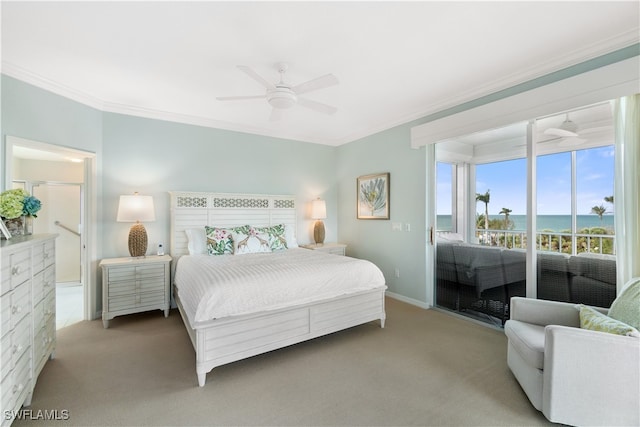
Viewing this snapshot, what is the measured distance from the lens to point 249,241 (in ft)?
12.9

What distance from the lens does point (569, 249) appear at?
2.78 meters

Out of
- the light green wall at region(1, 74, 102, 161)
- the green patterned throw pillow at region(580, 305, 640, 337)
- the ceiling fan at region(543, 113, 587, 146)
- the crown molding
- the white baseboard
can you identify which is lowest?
the white baseboard

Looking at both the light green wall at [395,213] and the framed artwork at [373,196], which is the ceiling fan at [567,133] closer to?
the light green wall at [395,213]

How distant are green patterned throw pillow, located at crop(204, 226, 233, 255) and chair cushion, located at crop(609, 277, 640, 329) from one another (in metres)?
3.87

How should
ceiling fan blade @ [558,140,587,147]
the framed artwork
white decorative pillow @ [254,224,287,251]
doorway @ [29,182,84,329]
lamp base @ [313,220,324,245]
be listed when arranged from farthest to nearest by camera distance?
doorway @ [29,182,84,329] < lamp base @ [313,220,324,245] < the framed artwork < white decorative pillow @ [254,224,287,251] < ceiling fan blade @ [558,140,587,147]

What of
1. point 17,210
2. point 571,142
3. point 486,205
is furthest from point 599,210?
point 17,210

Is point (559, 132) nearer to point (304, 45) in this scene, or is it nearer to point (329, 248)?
point (304, 45)

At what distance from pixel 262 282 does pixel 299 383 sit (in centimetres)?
87

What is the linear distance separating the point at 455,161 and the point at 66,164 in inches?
280

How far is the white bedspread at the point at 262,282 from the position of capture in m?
2.30

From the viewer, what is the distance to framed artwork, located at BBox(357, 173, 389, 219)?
4.57m

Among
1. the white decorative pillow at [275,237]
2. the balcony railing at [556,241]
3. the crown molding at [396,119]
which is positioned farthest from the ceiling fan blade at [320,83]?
the balcony railing at [556,241]

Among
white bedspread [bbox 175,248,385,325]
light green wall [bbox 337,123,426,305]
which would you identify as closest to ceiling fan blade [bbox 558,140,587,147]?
light green wall [bbox 337,123,426,305]

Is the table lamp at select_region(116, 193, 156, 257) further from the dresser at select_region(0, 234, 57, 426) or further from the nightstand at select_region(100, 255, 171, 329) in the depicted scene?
the dresser at select_region(0, 234, 57, 426)
